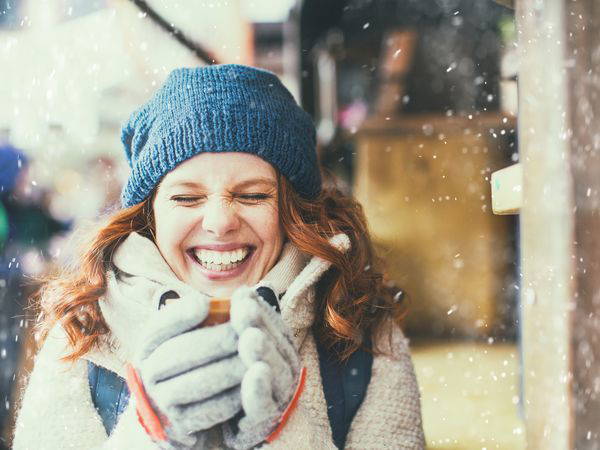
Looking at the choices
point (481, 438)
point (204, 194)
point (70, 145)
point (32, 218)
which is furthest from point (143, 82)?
point (481, 438)

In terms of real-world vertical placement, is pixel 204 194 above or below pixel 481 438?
above

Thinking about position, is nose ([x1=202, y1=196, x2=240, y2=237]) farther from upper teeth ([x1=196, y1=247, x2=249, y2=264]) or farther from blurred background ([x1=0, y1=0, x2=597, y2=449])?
blurred background ([x1=0, y1=0, x2=597, y2=449])

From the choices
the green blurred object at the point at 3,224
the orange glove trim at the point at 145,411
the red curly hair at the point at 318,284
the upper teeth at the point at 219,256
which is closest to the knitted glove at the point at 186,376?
Result: the orange glove trim at the point at 145,411

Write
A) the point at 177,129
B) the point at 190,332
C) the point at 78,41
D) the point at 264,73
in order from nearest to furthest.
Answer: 1. the point at 190,332
2. the point at 177,129
3. the point at 264,73
4. the point at 78,41

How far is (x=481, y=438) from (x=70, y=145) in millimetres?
2258

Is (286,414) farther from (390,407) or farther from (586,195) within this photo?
(586,195)

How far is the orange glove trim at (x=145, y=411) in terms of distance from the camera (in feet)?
2.89

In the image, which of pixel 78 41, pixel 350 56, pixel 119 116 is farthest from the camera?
pixel 350 56

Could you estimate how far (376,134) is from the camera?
4.69 metres

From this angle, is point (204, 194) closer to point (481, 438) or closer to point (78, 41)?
point (78, 41)

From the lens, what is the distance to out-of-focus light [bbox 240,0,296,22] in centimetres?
276

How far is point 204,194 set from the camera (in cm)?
116

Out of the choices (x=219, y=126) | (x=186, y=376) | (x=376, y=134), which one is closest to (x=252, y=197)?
(x=219, y=126)

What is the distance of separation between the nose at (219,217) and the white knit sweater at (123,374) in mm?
130
